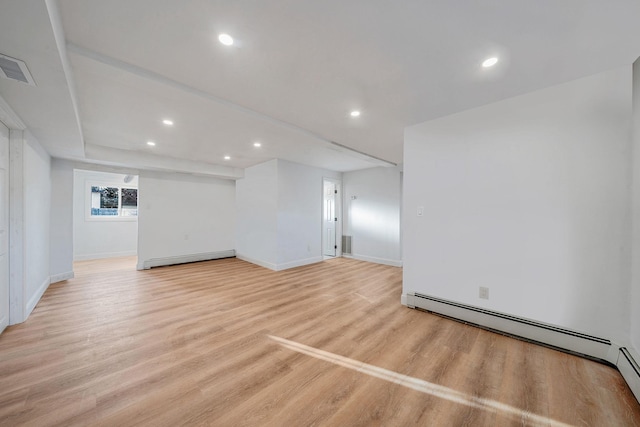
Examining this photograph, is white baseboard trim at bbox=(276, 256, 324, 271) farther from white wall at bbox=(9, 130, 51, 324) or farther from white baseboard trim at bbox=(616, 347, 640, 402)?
white baseboard trim at bbox=(616, 347, 640, 402)

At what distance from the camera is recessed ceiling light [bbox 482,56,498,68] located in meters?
1.77

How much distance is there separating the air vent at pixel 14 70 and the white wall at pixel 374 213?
5474 mm

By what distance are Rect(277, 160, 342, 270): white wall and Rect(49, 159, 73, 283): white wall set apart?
3.81 metres

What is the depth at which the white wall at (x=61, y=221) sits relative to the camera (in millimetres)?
4043

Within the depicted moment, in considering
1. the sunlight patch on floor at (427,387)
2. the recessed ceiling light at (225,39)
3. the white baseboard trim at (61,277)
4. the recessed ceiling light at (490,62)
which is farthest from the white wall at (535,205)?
the white baseboard trim at (61,277)

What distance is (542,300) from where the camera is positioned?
2.15m

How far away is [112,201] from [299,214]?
569cm

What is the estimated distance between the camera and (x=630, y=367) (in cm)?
164

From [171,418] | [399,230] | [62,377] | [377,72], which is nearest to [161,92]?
[377,72]

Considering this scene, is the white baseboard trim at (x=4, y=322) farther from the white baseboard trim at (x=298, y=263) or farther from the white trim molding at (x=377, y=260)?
the white trim molding at (x=377, y=260)

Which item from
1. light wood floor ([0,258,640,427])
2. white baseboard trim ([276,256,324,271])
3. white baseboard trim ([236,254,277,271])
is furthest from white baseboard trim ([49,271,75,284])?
white baseboard trim ([276,256,324,271])

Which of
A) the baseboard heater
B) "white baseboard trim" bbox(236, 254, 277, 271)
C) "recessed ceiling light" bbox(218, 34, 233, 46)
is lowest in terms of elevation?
"white baseboard trim" bbox(236, 254, 277, 271)

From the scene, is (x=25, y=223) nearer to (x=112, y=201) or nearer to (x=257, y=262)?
Answer: (x=257, y=262)

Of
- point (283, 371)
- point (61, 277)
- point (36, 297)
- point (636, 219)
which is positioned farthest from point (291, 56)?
point (61, 277)
